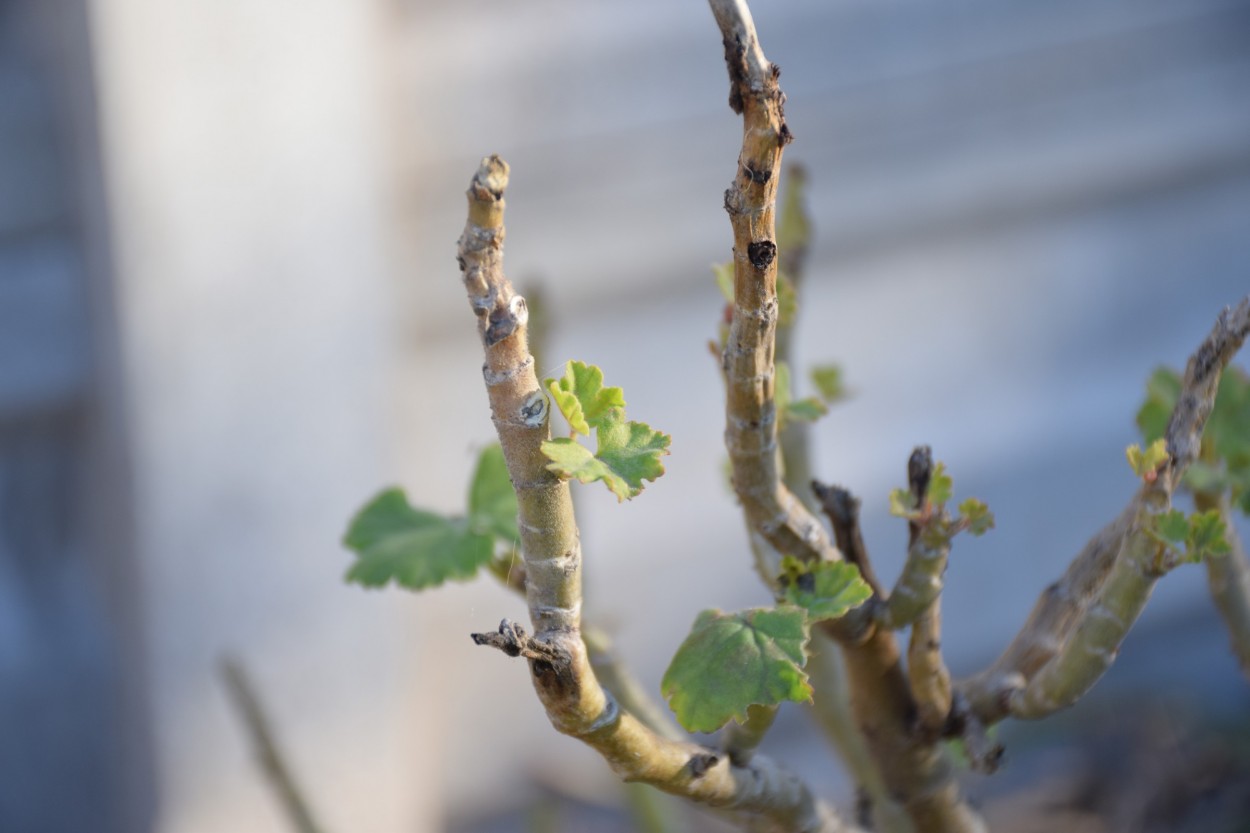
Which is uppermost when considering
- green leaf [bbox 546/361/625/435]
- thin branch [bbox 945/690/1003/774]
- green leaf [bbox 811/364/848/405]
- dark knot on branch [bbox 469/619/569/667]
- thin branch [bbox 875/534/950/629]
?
green leaf [bbox 811/364/848/405]

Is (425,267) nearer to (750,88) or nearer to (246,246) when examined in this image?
(246,246)

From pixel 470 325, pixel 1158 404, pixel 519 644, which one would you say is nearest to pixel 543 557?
pixel 519 644

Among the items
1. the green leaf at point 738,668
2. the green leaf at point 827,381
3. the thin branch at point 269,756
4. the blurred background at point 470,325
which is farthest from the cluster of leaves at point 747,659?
the blurred background at point 470,325

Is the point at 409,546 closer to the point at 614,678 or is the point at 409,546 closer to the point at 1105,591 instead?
the point at 614,678

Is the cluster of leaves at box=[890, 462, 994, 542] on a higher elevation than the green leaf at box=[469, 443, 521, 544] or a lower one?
lower

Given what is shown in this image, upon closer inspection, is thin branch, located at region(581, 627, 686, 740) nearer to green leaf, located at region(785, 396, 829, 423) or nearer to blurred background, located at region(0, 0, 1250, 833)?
green leaf, located at region(785, 396, 829, 423)

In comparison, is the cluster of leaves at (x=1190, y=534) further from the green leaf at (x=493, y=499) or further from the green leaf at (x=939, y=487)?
the green leaf at (x=493, y=499)

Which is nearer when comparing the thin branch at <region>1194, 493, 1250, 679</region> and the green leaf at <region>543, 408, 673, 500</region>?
the green leaf at <region>543, 408, 673, 500</region>

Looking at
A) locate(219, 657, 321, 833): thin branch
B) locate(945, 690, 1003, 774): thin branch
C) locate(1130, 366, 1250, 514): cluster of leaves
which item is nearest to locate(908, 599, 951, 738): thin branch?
locate(945, 690, 1003, 774): thin branch
